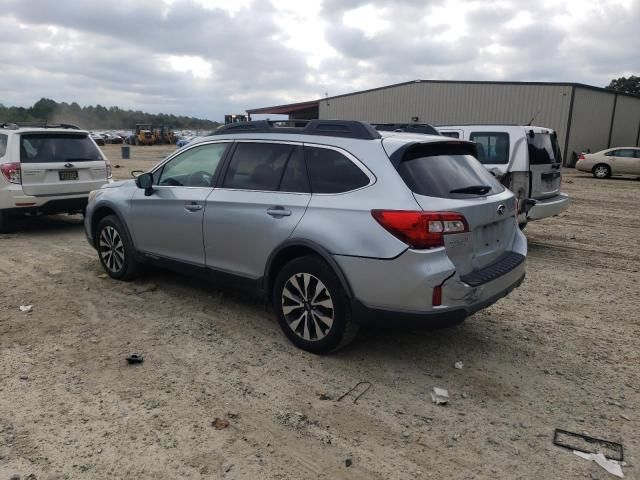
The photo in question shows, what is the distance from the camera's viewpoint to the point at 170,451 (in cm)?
295

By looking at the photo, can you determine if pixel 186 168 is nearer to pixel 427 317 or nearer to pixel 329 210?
pixel 329 210

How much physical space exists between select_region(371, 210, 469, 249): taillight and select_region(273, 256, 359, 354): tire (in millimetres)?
604

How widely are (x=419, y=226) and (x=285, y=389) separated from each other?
146 cm

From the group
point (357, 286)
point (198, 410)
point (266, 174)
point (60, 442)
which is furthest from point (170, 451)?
point (266, 174)

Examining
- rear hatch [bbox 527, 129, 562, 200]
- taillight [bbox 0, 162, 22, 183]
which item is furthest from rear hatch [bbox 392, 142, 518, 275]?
taillight [bbox 0, 162, 22, 183]

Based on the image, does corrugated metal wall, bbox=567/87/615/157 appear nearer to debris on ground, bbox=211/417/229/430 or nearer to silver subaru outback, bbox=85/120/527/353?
silver subaru outback, bbox=85/120/527/353

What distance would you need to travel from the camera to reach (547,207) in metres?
7.87

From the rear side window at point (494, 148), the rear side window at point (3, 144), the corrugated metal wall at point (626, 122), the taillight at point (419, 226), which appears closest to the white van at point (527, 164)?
the rear side window at point (494, 148)

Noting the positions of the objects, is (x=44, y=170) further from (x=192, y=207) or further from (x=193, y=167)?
(x=192, y=207)

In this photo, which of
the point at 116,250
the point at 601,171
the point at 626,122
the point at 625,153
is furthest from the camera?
the point at 626,122

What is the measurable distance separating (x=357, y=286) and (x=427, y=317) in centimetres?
53

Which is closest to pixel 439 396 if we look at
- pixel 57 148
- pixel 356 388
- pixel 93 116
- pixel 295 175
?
pixel 356 388

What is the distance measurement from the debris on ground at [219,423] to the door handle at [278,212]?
1.62 metres

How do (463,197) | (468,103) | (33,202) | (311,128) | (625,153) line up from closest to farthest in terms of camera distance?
(463,197) → (311,128) → (33,202) → (625,153) → (468,103)
